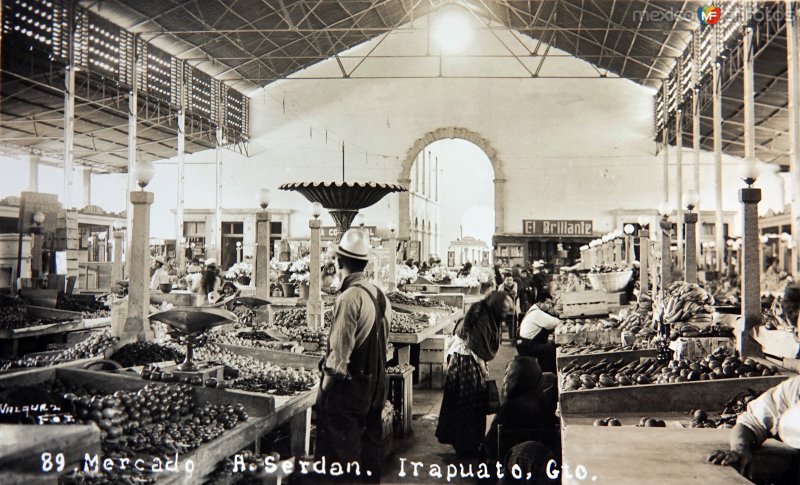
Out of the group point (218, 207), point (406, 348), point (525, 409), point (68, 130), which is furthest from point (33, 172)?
point (525, 409)

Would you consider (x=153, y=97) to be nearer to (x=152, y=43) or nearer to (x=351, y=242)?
(x=152, y=43)

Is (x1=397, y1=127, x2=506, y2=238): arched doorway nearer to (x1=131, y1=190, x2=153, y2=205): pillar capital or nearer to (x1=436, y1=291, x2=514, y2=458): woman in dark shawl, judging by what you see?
(x1=436, y1=291, x2=514, y2=458): woman in dark shawl

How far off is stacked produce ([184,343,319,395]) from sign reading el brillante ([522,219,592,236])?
1523 cm

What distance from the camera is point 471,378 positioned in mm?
4508

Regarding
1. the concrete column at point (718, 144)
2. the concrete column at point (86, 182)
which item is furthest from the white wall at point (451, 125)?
the concrete column at point (718, 144)

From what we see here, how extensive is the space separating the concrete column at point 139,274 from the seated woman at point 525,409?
7.85 feet

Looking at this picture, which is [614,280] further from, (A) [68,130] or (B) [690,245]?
(A) [68,130]

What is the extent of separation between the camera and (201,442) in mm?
2729

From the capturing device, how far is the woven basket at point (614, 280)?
25.6ft

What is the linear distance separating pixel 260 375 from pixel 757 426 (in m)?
2.67

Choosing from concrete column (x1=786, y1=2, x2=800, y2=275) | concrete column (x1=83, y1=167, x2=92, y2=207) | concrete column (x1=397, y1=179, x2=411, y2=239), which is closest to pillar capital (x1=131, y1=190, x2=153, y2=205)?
concrete column (x1=786, y1=2, x2=800, y2=275)

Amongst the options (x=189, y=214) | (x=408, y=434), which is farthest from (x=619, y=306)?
(x=189, y=214)

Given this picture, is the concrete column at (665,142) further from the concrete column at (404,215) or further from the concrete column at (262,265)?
the concrete column at (262,265)

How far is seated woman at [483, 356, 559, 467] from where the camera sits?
3693mm
